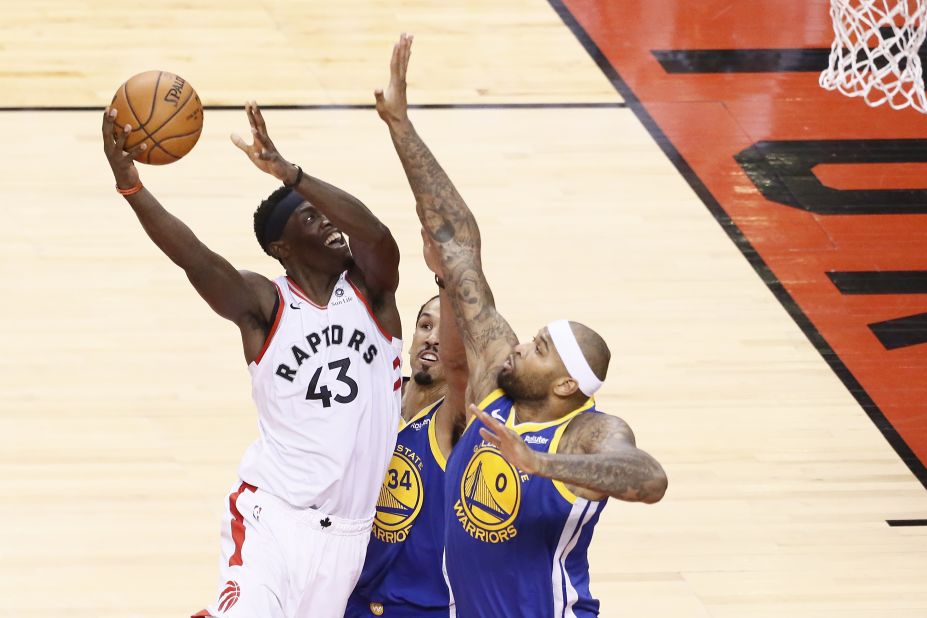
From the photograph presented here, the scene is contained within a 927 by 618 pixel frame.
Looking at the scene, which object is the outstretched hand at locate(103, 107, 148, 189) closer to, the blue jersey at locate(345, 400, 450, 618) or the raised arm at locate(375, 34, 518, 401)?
the raised arm at locate(375, 34, 518, 401)

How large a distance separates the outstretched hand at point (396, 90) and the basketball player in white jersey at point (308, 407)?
50 centimetres

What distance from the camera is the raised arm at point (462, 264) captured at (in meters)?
4.54

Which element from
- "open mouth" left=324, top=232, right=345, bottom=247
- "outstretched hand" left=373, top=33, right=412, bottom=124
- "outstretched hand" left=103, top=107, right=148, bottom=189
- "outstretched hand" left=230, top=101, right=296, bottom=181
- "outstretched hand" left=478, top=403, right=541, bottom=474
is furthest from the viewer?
"open mouth" left=324, top=232, right=345, bottom=247

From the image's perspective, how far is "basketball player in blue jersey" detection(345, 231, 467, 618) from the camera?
4.93m

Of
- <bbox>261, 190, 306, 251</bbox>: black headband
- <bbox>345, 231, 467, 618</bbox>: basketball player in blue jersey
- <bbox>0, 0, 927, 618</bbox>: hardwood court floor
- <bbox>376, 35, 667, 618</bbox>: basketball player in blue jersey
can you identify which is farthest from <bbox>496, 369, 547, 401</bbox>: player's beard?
<bbox>0, 0, 927, 618</bbox>: hardwood court floor

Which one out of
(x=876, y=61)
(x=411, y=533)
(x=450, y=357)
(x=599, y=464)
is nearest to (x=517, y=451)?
(x=599, y=464)

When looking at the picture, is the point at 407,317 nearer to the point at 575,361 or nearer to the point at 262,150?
the point at 262,150

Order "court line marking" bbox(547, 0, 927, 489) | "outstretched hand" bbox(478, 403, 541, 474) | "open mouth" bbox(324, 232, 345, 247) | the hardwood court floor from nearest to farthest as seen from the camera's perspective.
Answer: "outstretched hand" bbox(478, 403, 541, 474), "open mouth" bbox(324, 232, 345, 247), the hardwood court floor, "court line marking" bbox(547, 0, 927, 489)

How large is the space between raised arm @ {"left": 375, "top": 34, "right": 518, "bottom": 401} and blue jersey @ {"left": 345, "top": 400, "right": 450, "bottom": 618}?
1.65ft

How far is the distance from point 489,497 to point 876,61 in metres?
7.62

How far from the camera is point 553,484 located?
14.0ft

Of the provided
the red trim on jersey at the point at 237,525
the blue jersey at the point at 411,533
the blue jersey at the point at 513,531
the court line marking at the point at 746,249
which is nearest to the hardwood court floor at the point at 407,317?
the court line marking at the point at 746,249

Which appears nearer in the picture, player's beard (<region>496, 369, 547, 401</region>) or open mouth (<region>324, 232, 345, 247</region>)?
player's beard (<region>496, 369, 547, 401</region>)

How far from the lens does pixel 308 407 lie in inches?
193
